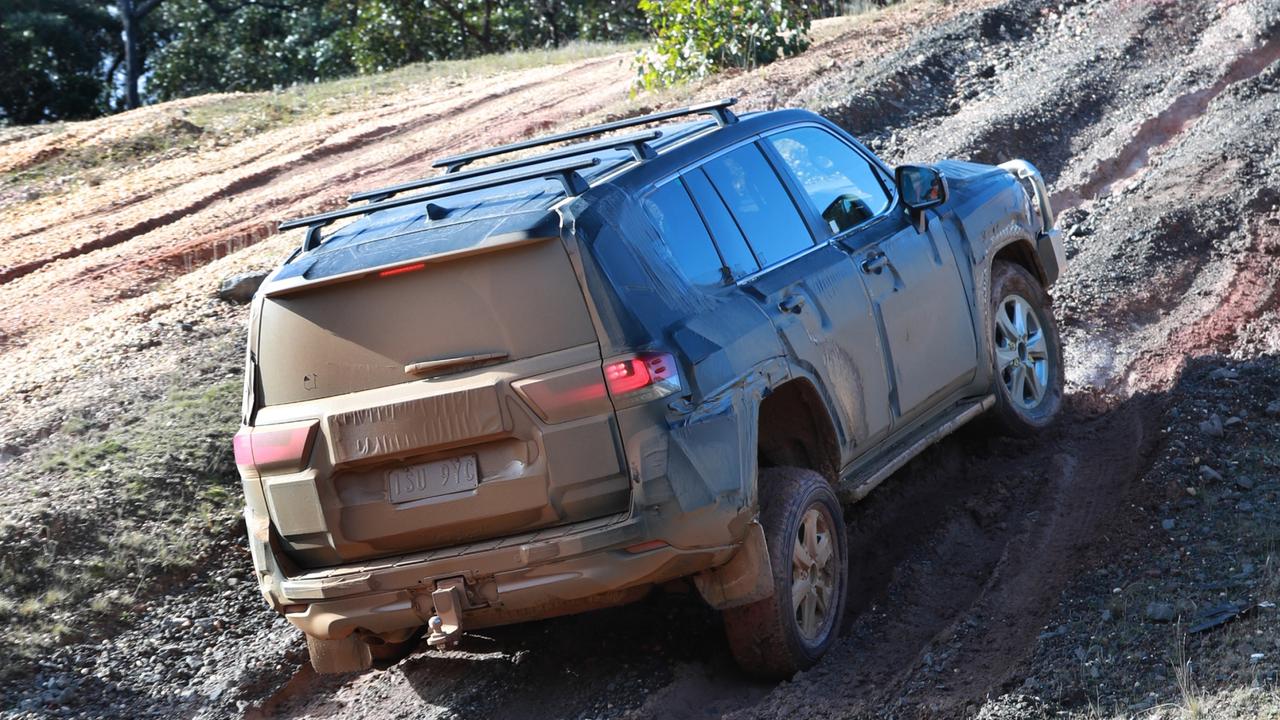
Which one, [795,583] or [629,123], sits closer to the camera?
[795,583]

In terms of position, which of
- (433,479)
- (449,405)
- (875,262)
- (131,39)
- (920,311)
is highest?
(131,39)

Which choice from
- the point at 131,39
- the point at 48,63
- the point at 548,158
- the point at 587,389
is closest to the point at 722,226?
the point at 548,158

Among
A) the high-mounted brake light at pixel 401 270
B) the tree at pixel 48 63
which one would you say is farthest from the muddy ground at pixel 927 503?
the tree at pixel 48 63

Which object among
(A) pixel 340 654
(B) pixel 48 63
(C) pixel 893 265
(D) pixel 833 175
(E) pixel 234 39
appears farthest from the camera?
(E) pixel 234 39

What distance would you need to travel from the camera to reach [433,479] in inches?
185

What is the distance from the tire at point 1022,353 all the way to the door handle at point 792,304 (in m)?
1.87

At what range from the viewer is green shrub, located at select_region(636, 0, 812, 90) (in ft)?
54.5

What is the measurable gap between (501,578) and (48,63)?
90.4 ft

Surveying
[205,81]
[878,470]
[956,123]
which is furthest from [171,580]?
[205,81]

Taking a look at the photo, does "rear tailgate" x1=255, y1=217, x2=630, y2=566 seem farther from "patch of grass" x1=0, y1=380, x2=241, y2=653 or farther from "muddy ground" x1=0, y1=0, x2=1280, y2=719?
"patch of grass" x1=0, y1=380, x2=241, y2=653

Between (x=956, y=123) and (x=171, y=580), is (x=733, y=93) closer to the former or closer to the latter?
(x=956, y=123)

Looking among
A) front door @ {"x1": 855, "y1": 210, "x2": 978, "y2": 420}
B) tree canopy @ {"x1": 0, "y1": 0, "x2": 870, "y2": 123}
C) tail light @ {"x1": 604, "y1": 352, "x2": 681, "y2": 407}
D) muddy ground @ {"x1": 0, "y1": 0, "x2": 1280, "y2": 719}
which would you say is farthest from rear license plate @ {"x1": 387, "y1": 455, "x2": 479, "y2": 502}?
tree canopy @ {"x1": 0, "y1": 0, "x2": 870, "y2": 123}

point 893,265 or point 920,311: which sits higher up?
point 893,265

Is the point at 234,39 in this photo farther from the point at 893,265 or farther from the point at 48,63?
the point at 893,265
